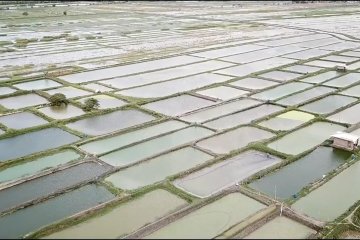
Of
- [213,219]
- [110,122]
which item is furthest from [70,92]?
Answer: [213,219]

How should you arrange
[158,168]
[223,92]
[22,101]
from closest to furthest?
[158,168] < [22,101] < [223,92]

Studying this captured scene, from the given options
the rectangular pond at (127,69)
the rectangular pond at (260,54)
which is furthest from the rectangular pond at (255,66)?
the rectangular pond at (127,69)

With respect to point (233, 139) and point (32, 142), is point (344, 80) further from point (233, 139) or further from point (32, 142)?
point (32, 142)

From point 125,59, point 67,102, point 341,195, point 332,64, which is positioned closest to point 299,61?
point 332,64

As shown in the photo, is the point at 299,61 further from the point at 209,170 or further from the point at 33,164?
the point at 33,164

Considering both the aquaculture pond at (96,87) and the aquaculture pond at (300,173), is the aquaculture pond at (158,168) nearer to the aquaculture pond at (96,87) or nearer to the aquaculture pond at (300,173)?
the aquaculture pond at (300,173)
